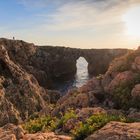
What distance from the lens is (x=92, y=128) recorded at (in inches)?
615

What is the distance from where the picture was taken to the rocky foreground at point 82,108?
15.5 metres

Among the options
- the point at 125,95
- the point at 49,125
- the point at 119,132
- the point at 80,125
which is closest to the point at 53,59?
the point at 125,95

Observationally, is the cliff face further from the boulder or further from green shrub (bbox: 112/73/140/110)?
the boulder

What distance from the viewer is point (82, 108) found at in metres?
21.7

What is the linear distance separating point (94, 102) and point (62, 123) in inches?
171

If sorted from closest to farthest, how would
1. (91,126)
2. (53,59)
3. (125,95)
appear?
(91,126)
(125,95)
(53,59)

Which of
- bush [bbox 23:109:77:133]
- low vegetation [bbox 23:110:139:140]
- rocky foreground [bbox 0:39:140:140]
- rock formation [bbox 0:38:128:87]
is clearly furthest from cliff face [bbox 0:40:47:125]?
rock formation [bbox 0:38:128:87]

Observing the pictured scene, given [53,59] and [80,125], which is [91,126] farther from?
Result: [53,59]

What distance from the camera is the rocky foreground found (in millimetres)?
15531

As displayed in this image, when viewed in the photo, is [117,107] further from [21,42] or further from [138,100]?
[21,42]

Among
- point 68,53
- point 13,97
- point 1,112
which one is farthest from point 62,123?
point 68,53

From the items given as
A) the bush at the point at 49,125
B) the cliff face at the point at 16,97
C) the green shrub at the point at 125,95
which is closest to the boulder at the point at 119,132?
the bush at the point at 49,125

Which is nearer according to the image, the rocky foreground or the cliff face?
the rocky foreground

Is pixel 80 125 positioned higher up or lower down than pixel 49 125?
higher up
